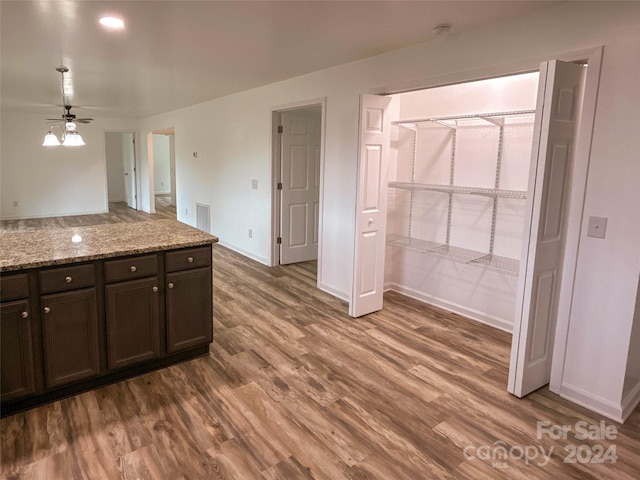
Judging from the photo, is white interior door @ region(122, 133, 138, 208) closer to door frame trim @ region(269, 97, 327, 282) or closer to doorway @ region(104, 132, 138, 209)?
doorway @ region(104, 132, 138, 209)

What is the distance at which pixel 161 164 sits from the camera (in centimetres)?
1336

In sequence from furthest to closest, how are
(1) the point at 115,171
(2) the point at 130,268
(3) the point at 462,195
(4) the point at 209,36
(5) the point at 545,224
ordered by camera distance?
1. (1) the point at 115,171
2. (3) the point at 462,195
3. (4) the point at 209,36
4. (2) the point at 130,268
5. (5) the point at 545,224

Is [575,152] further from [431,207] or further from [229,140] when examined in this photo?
[229,140]

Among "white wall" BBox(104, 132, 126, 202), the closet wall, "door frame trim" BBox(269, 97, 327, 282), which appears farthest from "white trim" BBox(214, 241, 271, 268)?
"white wall" BBox(104, 132, 126, 202)

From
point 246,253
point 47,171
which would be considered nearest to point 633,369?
point 246,253

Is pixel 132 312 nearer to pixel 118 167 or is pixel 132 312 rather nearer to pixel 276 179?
pixel 276 179

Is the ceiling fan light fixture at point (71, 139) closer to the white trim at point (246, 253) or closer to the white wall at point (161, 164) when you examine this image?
the white trim at point (246, 253)

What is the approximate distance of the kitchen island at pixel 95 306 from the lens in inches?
86.3

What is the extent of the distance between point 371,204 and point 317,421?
78.5 inches

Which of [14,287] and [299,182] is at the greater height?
[299,182]

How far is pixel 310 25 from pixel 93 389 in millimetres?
2808

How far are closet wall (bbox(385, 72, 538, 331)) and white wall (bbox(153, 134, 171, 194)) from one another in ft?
35.1

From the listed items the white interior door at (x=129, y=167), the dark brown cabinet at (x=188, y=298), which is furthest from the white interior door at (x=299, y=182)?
the white interior door at (x=129, y=167)

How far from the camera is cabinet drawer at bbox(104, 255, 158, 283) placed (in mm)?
2445
